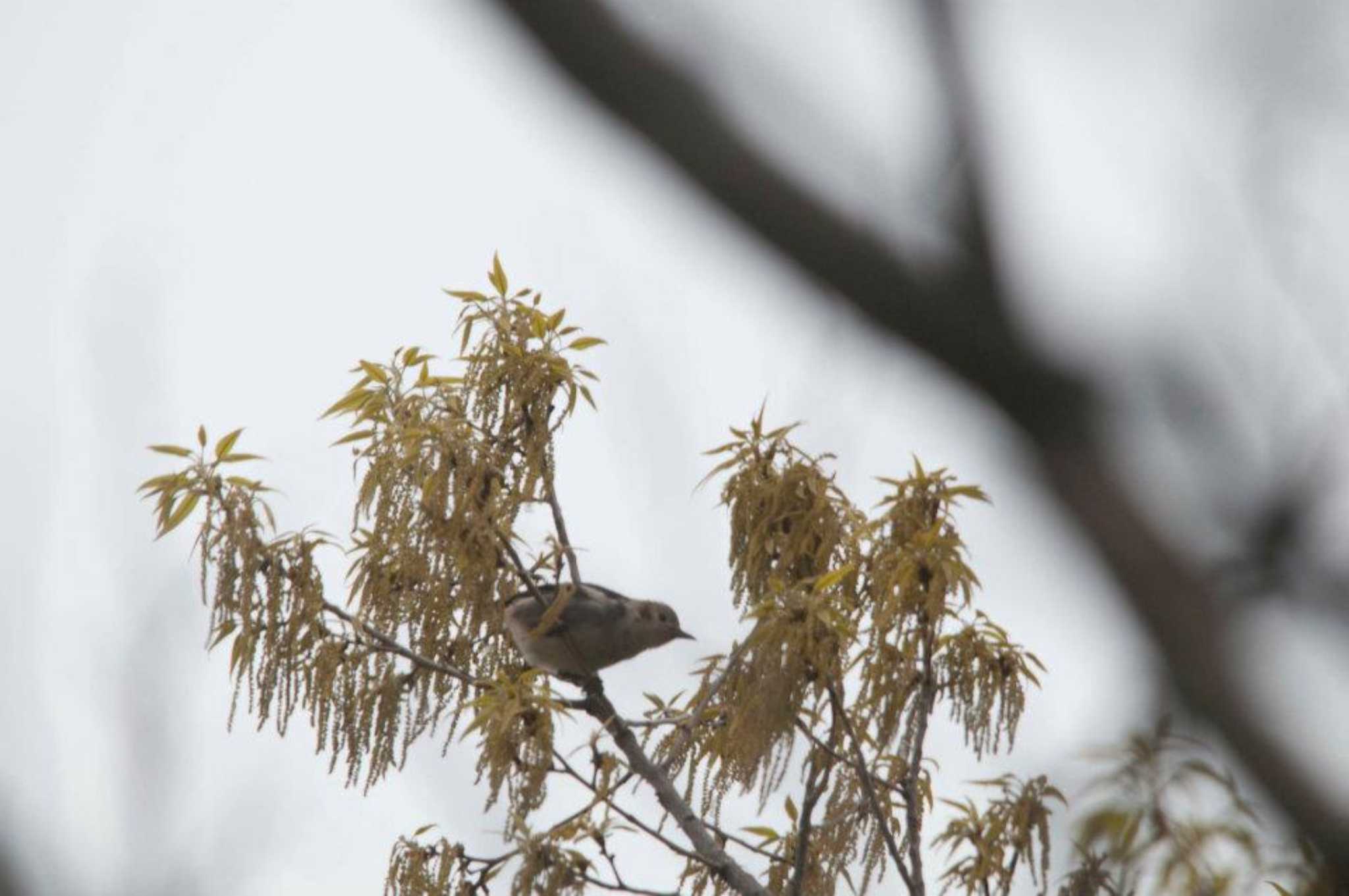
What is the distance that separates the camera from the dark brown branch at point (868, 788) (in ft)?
16.5

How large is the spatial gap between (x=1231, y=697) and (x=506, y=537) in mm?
4595

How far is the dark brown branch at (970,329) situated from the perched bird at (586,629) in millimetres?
4518

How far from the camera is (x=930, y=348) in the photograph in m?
1.29

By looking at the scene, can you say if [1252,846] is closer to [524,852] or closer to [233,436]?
[524,852]

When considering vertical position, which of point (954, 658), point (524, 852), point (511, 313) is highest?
point (511, 313)

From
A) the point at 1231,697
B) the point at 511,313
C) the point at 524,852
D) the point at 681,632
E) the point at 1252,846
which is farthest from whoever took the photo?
the point at 681,632

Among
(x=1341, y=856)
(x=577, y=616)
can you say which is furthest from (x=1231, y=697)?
(x=577, y=616)

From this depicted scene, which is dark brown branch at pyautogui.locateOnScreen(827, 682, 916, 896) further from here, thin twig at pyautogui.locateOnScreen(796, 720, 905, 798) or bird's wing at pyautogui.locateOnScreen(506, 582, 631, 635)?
bird's wing at pyautogui.locateOnScreen(506, 582, 631, 635)

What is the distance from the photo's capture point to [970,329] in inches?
50.8

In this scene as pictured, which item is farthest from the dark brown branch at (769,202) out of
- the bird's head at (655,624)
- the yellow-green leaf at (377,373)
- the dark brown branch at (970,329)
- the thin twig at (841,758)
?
the bird's head at (655,624)

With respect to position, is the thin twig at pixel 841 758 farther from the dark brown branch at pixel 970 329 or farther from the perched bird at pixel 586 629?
the dark brown branch at pixel 970 329

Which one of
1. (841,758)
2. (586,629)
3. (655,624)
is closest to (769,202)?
(841,758)

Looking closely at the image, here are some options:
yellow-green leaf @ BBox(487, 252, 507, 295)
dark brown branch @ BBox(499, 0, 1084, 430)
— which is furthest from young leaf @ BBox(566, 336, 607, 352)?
dark brown branch @ BBox(499, 0, 1084, 430)

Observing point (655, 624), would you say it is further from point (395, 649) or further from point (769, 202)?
point (769, 202)
